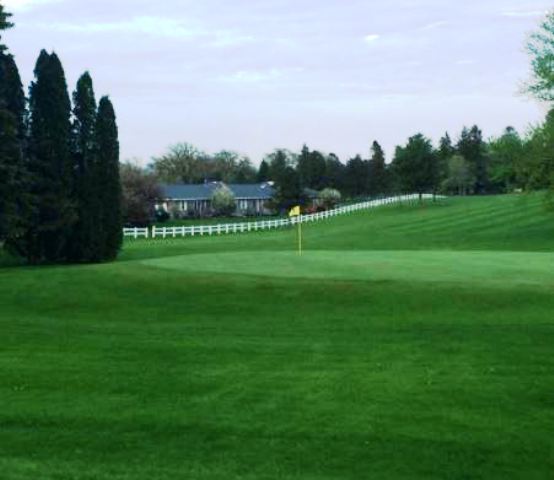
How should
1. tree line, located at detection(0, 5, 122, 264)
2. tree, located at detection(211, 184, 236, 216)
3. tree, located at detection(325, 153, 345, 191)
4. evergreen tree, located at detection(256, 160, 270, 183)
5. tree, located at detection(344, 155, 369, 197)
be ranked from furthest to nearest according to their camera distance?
evergreen tree, located at detection(256, 160, 270, 183) < tree, located at detection(325, 153, 345, 191) < tree, located at detection(344, 155, 369, 197) < tree, located at detection(211, 184, 236, 216) < tree line, located at detection(0, 5, 122, 264)

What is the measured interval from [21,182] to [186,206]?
272ft

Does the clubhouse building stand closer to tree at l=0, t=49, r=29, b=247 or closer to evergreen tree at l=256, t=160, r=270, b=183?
evergreen tree at l=256, t=160, r=270, b=183

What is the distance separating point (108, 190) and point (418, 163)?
168 feet

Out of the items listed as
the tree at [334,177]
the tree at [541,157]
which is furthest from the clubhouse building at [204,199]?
the tree at [541,157]

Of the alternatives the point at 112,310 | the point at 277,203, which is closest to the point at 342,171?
the point at 277,203

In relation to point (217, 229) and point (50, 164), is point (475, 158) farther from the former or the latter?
point (50, 164)

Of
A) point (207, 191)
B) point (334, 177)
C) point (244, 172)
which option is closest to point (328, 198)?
point (334, 177)

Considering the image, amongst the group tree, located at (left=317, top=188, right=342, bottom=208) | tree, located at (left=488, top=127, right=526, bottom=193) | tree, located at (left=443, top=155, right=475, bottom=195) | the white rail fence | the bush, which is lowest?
the white rail fence

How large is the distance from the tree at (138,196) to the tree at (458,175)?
5351 centimetres

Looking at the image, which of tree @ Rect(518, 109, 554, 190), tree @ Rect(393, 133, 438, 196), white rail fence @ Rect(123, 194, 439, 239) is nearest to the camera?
tree @ Rect(518, 109, 554, 190)

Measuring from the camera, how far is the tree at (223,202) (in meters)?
104

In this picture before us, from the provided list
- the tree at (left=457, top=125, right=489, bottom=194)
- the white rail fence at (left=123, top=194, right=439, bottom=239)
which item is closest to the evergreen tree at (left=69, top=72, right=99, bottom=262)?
the white rail fence at (left=123, top=194, right=439, bottom=239)

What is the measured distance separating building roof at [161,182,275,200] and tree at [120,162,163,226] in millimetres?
24605

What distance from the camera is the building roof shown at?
11417 centimetres
